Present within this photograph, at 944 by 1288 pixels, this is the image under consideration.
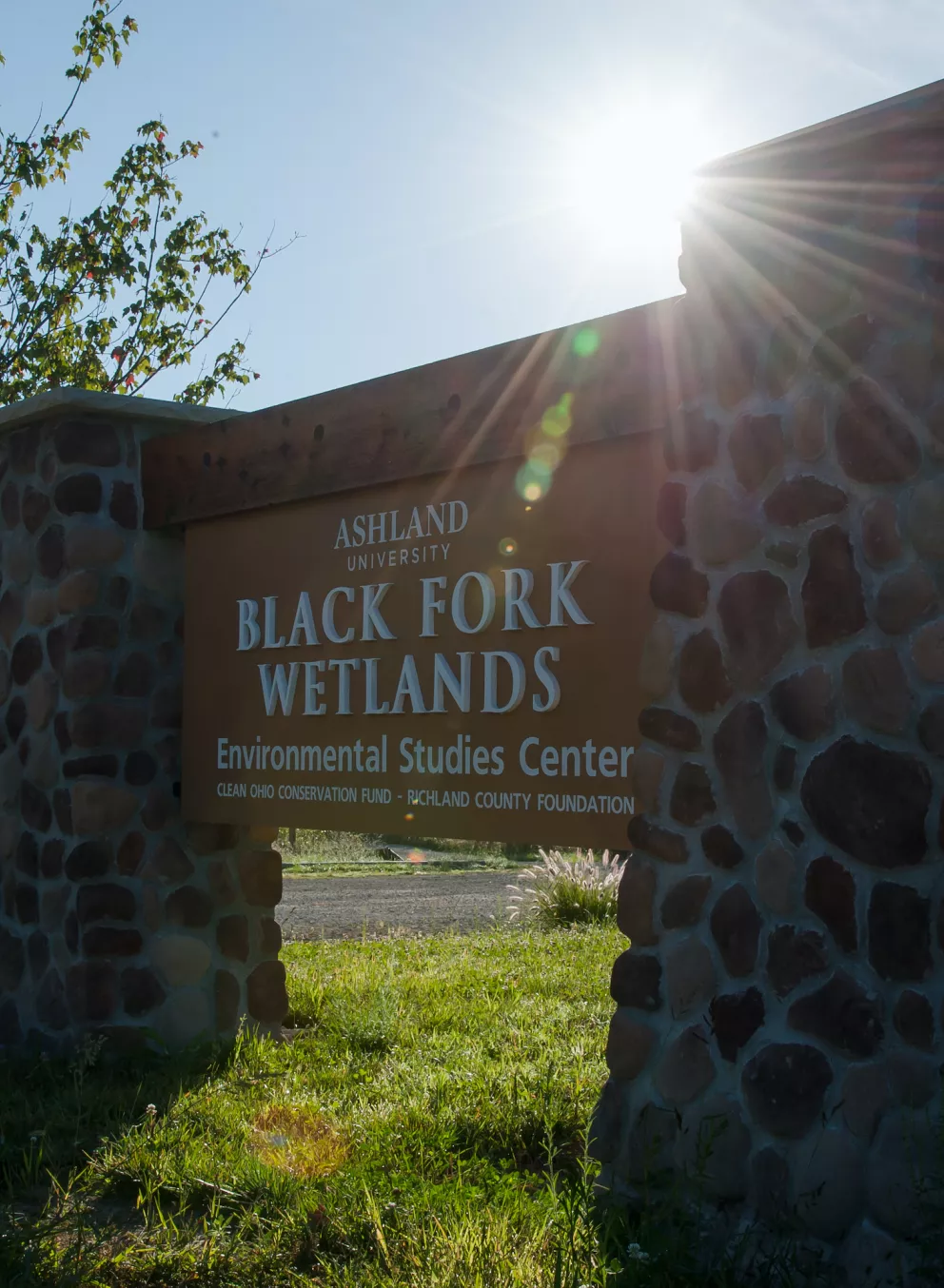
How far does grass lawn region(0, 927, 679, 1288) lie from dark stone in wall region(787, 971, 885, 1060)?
70 cm

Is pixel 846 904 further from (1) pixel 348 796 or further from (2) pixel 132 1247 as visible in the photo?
(1) pixel 348 796

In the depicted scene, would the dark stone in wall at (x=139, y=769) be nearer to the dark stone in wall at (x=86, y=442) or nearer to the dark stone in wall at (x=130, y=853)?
the dark stone in wall at (x=130, y=853)

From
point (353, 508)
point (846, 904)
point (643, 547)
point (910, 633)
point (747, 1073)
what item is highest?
point (353, 508)

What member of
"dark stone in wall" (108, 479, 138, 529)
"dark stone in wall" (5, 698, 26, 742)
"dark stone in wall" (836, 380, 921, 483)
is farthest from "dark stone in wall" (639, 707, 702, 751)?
"dark stone in wall" (5, 698, 26, 742)

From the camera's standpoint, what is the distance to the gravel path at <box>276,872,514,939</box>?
11.1m

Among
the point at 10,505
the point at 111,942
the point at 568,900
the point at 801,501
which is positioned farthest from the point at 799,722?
the point at 568,900

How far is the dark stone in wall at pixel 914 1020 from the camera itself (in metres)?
3.05

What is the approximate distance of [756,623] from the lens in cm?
354

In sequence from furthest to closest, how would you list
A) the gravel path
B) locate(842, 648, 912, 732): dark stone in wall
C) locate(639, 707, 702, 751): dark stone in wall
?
the gravel path, locate(639, 707, 702, 751): dark stone in wall, locate(842, 648, 912, 732): dark stone in wall

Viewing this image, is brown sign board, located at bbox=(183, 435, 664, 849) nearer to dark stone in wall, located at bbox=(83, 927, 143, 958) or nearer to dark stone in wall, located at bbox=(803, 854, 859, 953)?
dark stone in wall, located at bbox=(83, 927, 143, 958)

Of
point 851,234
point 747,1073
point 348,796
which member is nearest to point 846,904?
point 747,1073

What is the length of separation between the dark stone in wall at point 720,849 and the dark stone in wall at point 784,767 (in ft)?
0.69

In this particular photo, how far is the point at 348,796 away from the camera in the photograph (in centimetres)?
545

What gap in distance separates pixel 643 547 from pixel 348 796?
1806mm
